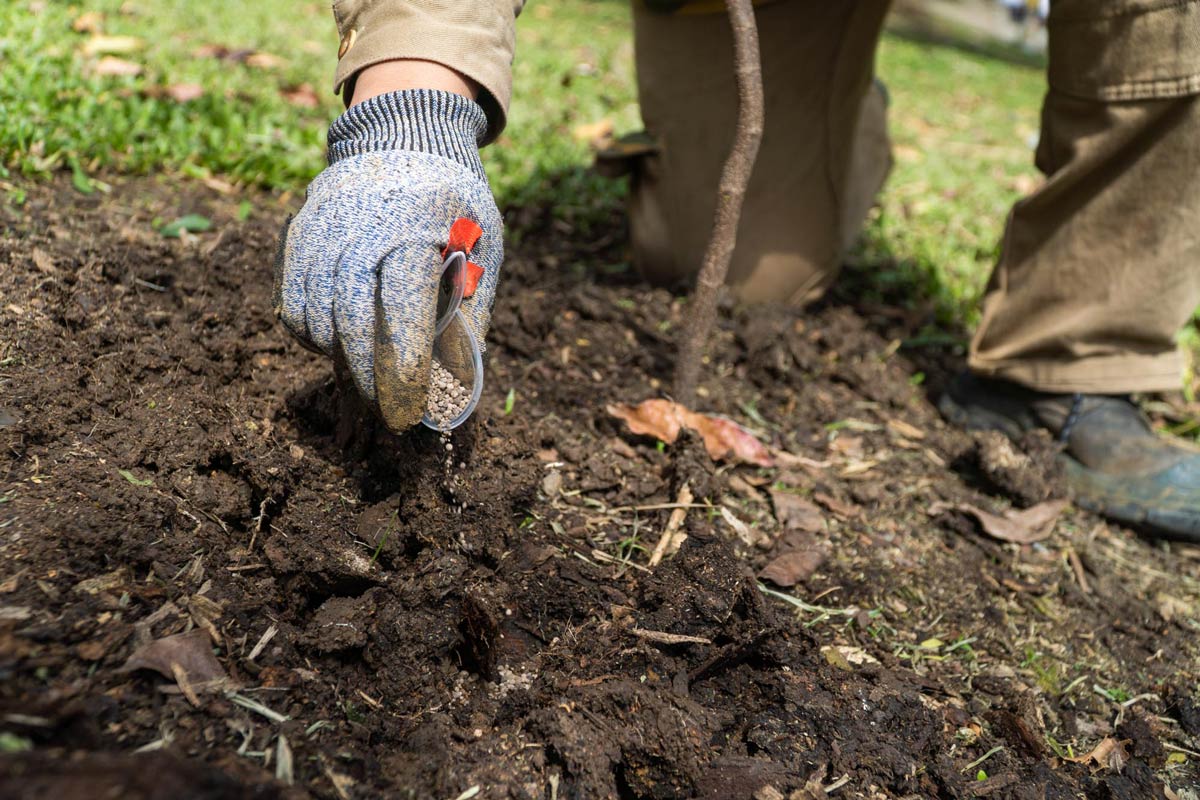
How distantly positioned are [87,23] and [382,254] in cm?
313

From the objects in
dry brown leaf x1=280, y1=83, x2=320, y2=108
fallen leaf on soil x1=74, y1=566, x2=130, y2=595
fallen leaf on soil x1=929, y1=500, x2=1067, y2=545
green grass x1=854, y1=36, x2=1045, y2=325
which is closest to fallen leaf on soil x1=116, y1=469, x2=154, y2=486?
fallen leaf on soil x1=74, y1=566, x2=130, y2=595

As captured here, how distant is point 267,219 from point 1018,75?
7.28 metres

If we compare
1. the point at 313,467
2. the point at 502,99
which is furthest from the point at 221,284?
the point at 502,99

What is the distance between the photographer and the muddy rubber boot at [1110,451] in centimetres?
237

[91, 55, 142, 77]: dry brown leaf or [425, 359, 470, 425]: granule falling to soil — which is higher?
[91, 55, 142, 77]: dry brown leaf

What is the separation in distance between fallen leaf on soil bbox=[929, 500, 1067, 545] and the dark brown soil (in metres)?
0.04

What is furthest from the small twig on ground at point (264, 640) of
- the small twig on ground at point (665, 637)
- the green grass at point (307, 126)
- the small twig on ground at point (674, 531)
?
the green grass at point (307, 126)

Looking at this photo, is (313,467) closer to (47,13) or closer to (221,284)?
(221,284)

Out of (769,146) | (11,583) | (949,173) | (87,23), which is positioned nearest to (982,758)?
(11,583)

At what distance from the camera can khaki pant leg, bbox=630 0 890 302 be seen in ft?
9.04

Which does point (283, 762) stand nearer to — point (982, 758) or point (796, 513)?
point (982, 758)

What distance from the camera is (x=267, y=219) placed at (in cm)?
261

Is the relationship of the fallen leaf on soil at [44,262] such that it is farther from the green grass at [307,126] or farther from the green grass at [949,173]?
the green grass at [949,173]

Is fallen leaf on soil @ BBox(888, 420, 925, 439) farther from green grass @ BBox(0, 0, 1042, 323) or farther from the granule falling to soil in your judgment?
the granule falling to soil
